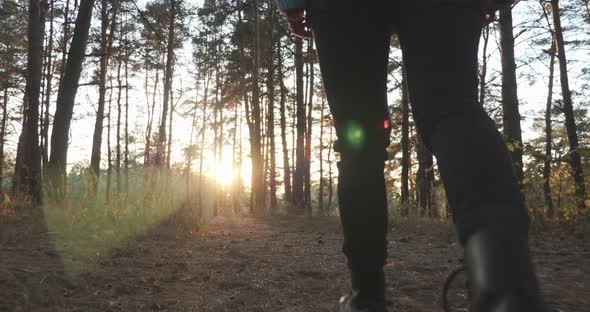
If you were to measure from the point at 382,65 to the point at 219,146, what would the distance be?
118 feet

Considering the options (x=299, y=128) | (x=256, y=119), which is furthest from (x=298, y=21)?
(x=299, y=128)

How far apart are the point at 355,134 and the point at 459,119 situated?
1.24ft

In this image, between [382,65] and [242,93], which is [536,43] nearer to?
[242,93]

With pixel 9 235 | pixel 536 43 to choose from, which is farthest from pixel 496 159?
pixel 536 43

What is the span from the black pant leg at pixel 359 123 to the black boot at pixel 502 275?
1.68ft

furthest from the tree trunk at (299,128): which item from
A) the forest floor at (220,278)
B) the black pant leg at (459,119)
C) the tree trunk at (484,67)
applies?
the black pant leg at (459,119)

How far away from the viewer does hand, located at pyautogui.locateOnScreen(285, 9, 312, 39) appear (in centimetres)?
115

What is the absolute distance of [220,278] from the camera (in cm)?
231

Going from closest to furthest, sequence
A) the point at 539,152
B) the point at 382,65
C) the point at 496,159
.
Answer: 1. the point at 496,159
2. the point at 382,65
3. the point at 539,152

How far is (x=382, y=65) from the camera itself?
103 centimetres

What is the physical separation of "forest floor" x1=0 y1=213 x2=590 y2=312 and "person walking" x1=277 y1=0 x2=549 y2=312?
0.46 m

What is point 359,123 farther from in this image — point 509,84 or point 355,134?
point 509,84

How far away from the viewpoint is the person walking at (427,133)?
1.69ft

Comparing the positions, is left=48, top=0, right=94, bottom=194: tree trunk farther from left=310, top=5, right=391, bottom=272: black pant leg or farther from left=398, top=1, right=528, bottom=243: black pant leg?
left=398, top=1, right=528, bottom=243: black pant leg
